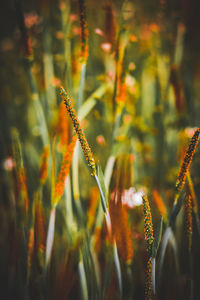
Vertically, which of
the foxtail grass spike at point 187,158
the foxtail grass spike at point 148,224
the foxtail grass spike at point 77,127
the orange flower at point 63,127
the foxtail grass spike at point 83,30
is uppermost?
the foxtail grass spike at point 83,30

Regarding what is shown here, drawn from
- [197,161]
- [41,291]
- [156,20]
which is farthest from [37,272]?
[156,20]

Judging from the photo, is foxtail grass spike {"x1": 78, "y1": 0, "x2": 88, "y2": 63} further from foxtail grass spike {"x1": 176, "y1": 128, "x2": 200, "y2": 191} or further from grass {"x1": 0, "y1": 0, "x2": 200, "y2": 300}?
foxtail grass spike {"x1": 176, "y1": 128, "x2": 200, "y2": 191}

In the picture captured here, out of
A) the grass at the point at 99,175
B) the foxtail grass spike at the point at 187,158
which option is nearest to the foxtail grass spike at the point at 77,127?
the grass at the point at 99,175

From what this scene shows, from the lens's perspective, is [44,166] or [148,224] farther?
[44,166]

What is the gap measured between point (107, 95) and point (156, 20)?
31 centimetres

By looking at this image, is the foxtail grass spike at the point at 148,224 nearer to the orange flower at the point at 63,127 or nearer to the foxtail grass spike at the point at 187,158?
the foxtail grass spike at the point at 187,158

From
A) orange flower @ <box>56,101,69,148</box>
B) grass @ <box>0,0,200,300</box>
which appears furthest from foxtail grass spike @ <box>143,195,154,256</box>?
orange flower @ <box>56,101,69,148</box>

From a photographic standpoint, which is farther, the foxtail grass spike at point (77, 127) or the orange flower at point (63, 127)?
the orange flower at point (63, 127)

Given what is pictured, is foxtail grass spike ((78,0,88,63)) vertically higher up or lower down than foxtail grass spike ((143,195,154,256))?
higher up

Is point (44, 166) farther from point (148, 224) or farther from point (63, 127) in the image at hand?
point (148, 224)

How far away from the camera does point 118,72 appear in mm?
448

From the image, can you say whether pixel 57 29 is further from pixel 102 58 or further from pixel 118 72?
pixel 118 72

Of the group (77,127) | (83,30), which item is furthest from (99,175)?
(83,30)

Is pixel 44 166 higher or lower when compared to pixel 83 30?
lower
